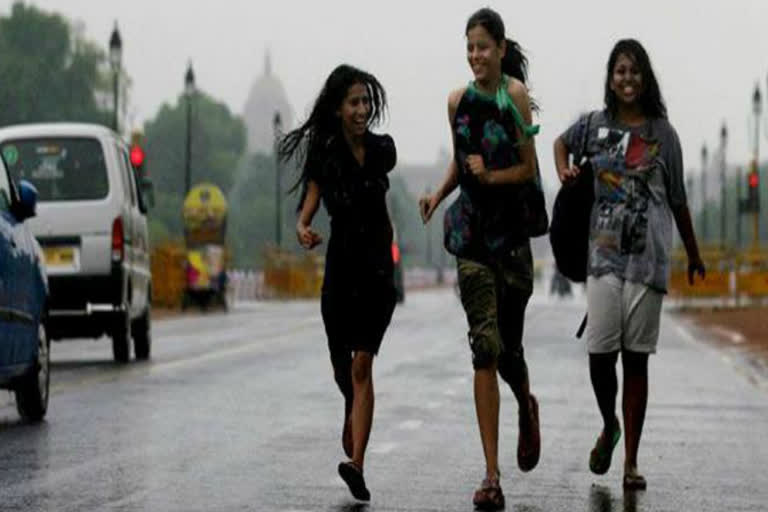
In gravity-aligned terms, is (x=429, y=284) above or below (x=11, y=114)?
Answer: below

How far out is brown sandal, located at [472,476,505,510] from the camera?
32.0 feet

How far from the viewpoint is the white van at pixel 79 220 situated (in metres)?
22.5

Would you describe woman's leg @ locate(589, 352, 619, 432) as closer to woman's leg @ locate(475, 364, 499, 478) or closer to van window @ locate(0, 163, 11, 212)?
woman's leg @ locate(475, 364, 499, 478)

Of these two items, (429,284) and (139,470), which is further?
(429,284)

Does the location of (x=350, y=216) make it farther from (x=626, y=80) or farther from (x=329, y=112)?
(x=626, y=80)

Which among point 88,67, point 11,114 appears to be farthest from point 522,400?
point 88,67

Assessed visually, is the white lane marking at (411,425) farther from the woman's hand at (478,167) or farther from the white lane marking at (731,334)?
the white lane marking at (731,334)

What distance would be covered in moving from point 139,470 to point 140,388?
24.6 feet

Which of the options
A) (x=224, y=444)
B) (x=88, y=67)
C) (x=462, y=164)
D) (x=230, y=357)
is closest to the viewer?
(x=462, y=164)

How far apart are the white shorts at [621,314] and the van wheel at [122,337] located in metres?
12.8

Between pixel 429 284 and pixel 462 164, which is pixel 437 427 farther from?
pixel 429 284

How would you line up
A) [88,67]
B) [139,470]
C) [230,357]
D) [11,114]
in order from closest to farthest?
[139,470], [230,357], [11,114], [88,67]

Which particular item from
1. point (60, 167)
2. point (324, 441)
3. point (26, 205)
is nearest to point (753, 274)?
point (60, 167)

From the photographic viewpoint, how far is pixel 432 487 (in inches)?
Result: 424
